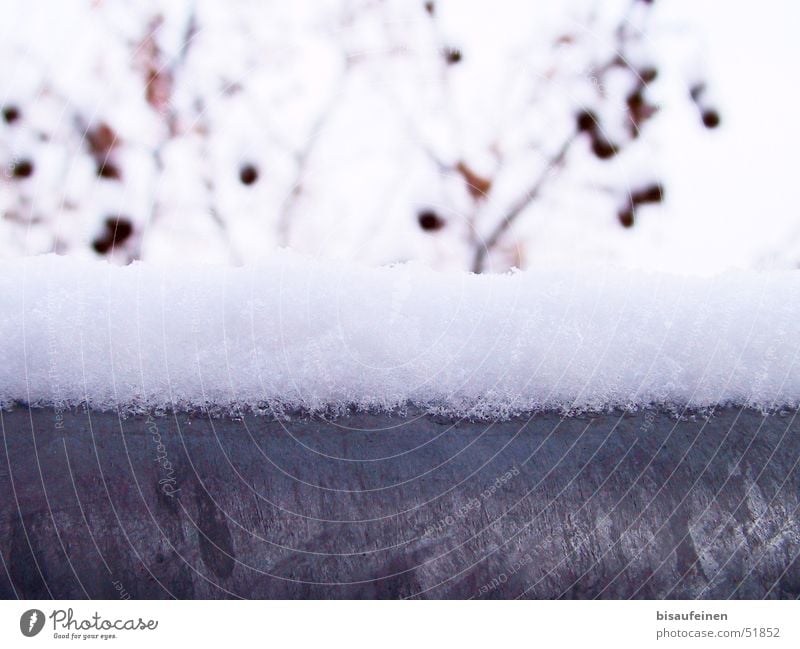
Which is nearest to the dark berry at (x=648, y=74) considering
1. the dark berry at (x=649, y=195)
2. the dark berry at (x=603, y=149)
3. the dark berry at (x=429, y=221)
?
the dark berry at (x=603, y=149)

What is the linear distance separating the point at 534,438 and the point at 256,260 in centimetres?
35

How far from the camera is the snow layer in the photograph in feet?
2.19

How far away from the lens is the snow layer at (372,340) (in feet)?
2.19

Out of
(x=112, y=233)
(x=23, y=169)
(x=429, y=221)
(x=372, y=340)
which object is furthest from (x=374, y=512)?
(x=23, y=169)

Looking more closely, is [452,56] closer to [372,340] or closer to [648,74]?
[648,74]

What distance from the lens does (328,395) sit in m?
0.67

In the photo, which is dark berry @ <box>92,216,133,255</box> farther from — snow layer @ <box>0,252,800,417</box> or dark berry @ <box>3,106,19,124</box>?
snow layer @ <box>0,252,800,417</box>

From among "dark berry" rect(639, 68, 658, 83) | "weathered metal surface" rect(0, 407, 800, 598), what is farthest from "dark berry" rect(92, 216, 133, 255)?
"dark berry" rect(639, 68, 658, 83)

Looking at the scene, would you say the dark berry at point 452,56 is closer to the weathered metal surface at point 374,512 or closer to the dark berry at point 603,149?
the dark berry at point 603,149

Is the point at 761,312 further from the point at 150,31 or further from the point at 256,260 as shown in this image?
the point at 150,31

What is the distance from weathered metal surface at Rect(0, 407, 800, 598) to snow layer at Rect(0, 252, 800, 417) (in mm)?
32

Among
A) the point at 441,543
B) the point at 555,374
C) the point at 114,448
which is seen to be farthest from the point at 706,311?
the point at 114,448

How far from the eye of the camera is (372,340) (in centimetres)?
68

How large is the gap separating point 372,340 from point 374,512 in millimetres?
169
